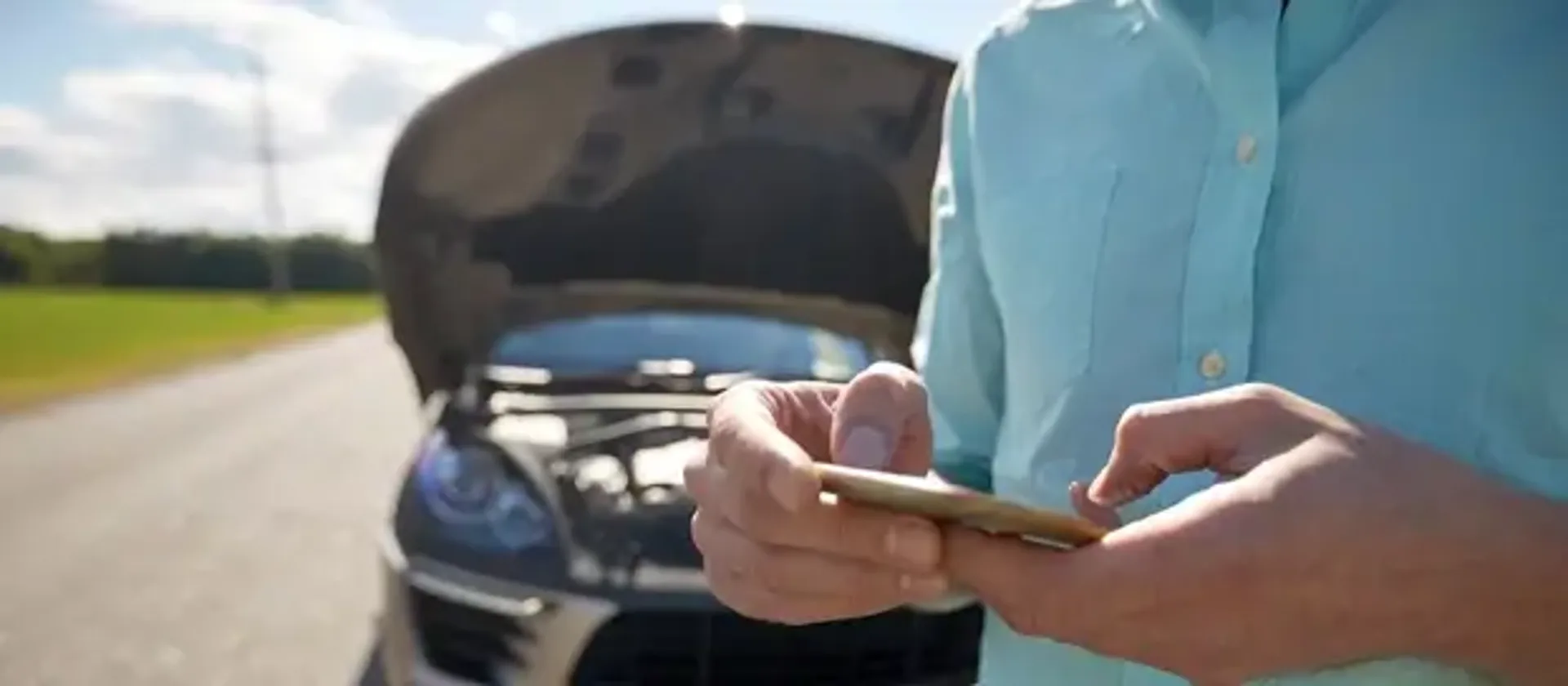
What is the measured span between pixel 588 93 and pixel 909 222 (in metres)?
1.21

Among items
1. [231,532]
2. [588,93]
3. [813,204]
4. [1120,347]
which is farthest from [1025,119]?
[231,532]

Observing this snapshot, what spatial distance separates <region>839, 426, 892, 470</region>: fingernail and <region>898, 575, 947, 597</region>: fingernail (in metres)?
0.15

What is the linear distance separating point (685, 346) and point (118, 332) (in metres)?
25.7

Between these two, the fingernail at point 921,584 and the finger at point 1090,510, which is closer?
the fingernail at point 921,584

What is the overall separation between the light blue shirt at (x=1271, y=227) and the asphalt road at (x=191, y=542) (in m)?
4.16

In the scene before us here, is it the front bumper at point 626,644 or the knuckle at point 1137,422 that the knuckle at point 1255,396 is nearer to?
the knuckle at point 1137,422

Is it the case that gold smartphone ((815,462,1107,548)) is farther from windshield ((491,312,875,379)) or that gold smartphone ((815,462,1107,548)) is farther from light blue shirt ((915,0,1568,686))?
windshield ((491,312,875,379))

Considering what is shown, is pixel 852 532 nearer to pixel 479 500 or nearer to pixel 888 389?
pixel 888 389

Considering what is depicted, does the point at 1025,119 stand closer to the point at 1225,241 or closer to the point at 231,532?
the point at 1225,241

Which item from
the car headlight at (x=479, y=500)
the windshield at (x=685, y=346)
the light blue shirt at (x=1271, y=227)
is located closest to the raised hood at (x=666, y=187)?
the windshield at (x=685, y=346)

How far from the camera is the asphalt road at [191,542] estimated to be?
5.10 metres

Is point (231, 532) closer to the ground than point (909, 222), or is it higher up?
closer to the ground

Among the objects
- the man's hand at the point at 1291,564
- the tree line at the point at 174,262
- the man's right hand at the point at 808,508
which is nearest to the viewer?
the man's hand at the point at 1291,564

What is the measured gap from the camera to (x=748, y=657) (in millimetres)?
3391
